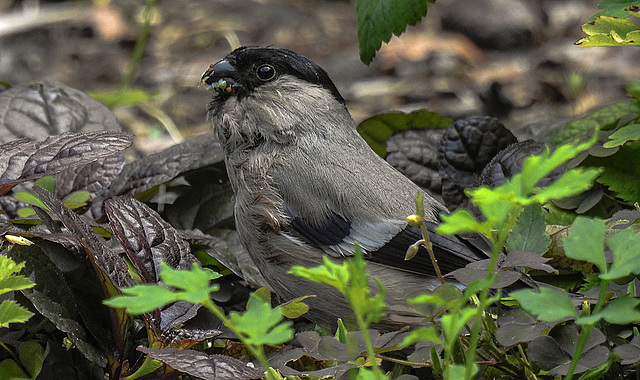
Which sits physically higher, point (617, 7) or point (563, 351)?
point (617, 7)

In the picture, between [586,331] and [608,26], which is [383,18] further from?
[586,331]

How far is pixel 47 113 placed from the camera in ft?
10.2

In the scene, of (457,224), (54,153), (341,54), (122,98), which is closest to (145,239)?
(54,153)

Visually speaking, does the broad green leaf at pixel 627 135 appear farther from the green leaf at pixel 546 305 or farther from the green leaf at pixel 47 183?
the green leaf at pixel 47 183

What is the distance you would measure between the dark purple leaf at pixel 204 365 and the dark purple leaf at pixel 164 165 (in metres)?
1.13

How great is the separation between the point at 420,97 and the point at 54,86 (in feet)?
10.7

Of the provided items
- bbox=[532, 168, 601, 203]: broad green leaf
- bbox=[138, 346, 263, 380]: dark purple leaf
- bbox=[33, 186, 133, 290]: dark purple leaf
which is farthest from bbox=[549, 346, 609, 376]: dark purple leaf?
bbox=[33, 186, 133, 290]: dark purple leaf

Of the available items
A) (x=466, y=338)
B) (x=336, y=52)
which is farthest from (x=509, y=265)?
(x=336, y=52)

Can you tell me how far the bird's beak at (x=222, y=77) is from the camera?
2.88 meters

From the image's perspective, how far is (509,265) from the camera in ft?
5.47

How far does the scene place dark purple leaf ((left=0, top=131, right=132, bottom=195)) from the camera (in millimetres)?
2131

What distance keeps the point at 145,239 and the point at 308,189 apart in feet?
2.11

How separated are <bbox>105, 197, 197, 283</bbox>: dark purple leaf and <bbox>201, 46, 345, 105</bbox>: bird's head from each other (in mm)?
787

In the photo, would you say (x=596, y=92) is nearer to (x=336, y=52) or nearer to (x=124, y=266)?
(x=336, y=52)
